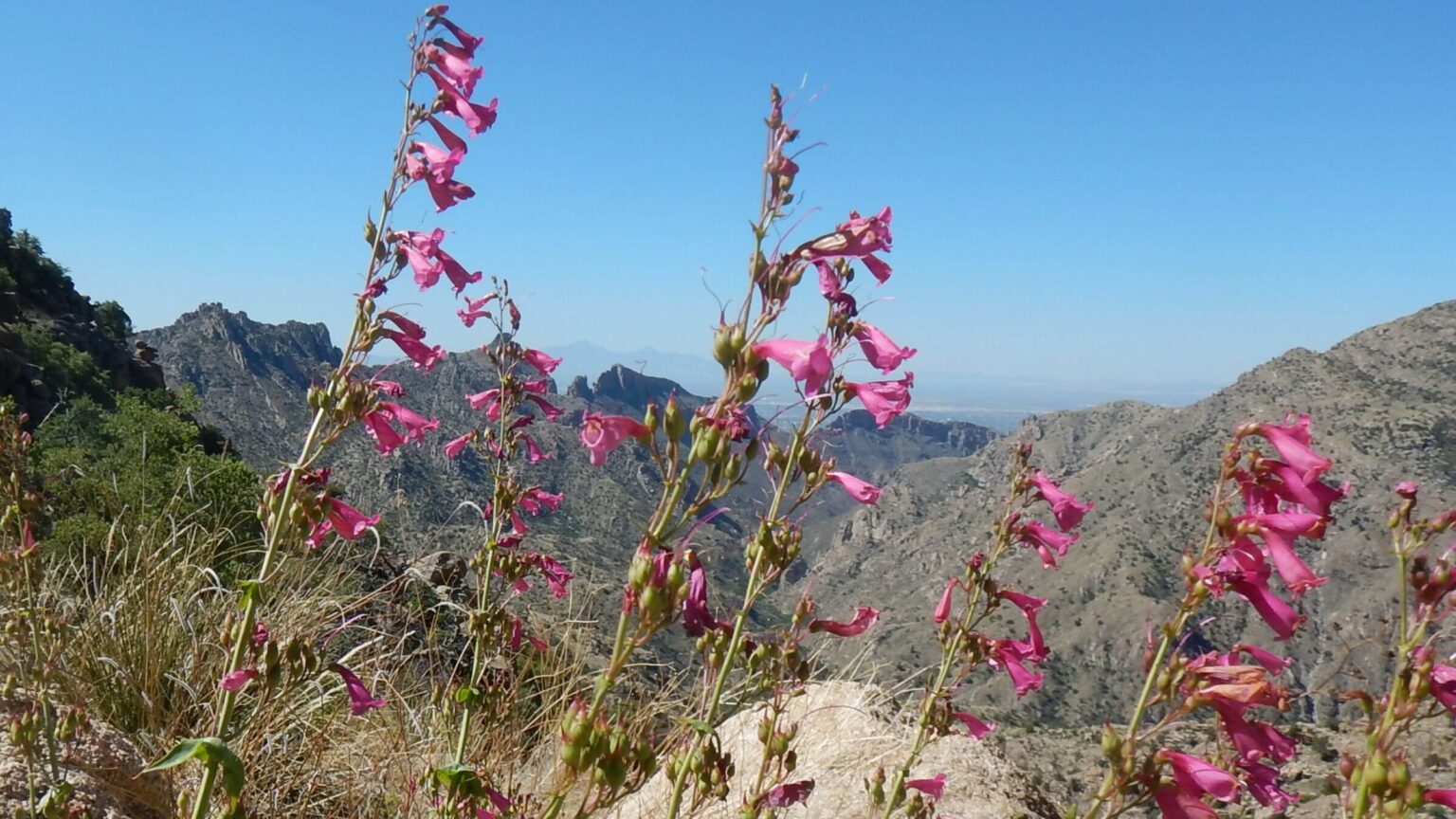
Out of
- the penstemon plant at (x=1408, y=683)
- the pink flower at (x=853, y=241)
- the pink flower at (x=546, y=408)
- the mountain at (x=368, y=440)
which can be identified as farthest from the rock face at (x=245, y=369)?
the penstemon plant at (x=1408, y=683)

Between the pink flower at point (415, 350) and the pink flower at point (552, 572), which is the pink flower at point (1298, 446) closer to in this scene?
the pink flower at point (415, 350)

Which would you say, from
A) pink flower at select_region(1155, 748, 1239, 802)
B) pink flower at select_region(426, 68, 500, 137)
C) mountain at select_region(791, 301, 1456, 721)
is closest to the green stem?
pink flower at select_region(1155, 748, 1239, 802)

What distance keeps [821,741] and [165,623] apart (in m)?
4.17

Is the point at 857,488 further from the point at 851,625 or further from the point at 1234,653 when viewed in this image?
the point at 1234,653

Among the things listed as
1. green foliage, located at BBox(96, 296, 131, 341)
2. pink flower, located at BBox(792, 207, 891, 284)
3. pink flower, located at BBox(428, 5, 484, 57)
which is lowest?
pink flower, located at BBox(792, 207, 891, 284)

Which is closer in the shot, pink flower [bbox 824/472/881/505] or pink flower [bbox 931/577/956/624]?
pink flower [bbox 824/472/881/505]

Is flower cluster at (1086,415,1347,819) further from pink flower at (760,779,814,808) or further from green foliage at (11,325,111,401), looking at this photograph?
green foliage at (11,325,111,401)

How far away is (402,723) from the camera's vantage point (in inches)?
173

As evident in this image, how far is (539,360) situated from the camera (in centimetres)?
428

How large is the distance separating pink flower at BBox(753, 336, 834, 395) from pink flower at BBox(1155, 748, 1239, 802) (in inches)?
42.6

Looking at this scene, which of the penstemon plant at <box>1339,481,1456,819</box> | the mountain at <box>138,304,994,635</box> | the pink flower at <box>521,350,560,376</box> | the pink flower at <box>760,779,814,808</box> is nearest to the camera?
the penstemon plant at <box>1339,481,1456,819</box>

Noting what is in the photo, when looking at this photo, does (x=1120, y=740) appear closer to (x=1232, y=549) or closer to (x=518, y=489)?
→ (x=1232, y=549)

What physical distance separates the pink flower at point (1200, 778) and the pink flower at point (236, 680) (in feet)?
6.69

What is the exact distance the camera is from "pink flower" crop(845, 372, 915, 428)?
94.7 inches
